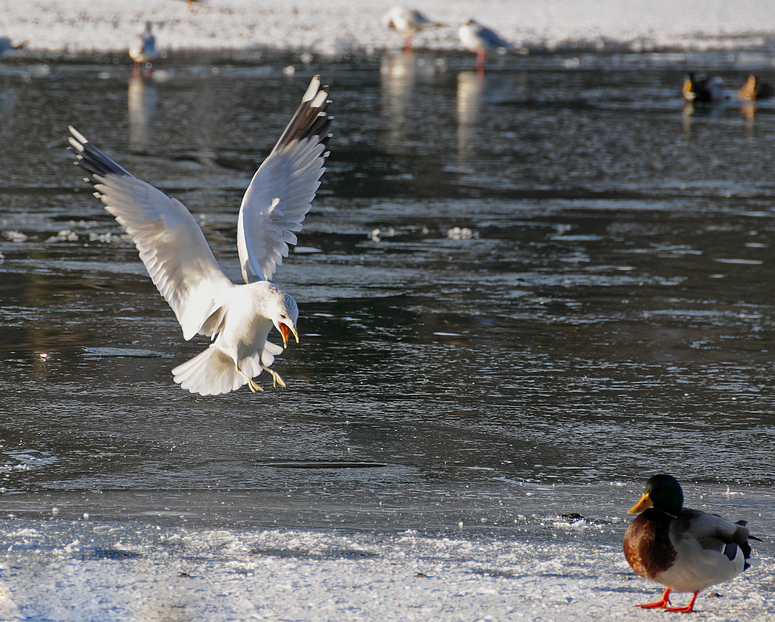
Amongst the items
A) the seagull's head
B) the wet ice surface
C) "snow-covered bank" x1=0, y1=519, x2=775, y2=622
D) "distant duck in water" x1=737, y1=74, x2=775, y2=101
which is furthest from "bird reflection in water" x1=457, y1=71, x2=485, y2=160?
"snow-covered bank" x1=0, y1=519, x2=775, y2=622

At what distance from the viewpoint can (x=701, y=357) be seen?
6.47 metres

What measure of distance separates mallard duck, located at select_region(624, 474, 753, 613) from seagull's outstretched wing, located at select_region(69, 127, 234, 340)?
2445 millimetres

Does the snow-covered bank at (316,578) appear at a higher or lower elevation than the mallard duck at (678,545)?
lower

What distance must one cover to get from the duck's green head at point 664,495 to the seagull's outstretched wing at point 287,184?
2.69m

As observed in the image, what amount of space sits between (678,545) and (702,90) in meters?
15.3

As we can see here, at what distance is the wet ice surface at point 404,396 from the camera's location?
384 centimetres

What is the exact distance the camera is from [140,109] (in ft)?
52.9

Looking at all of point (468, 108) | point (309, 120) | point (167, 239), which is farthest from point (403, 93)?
point (167, 239)

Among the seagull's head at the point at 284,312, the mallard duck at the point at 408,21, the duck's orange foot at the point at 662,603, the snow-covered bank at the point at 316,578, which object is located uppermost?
the mallard duck at the point at 408,21

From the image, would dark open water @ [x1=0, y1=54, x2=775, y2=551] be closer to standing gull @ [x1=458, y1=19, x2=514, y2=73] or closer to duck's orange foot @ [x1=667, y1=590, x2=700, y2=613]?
duck's orange foot @ [x1=667, y1=590, x2=700, y2=613]

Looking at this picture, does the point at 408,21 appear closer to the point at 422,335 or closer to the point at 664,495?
the point at 422,335

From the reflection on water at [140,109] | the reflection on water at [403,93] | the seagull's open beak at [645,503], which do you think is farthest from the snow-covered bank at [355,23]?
the seagull's open beak at [645,503]

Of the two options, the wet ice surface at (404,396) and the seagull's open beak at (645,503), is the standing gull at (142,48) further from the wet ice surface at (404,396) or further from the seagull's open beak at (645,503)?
the seagull's open beak at (645,503)

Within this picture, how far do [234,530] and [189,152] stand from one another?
9346 millimetres
